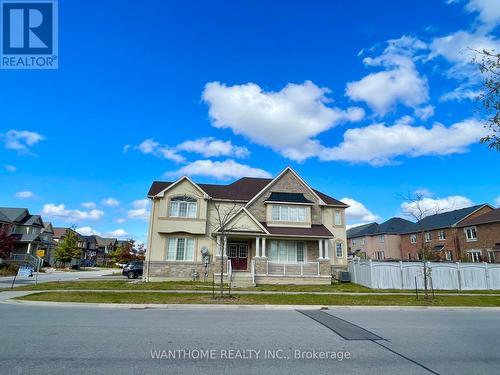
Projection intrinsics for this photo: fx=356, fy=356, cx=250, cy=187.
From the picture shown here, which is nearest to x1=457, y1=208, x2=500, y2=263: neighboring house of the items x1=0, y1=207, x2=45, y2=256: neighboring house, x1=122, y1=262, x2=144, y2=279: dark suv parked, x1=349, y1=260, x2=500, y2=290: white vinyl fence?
x1=349, y1=260, x2=500, y2=290: white vinyl fence

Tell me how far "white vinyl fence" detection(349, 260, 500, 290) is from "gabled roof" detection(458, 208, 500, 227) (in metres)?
22.2

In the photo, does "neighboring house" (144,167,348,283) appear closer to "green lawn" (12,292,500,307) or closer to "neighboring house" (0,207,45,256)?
"green lawn" (12,292,500,307)

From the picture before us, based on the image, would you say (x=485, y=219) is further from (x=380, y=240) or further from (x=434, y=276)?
(x=434, y=276)

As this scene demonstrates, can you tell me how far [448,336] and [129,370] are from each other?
7903 mm

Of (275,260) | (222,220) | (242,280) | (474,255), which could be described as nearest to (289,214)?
(275,260)

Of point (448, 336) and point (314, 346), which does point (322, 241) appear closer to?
point (448, 336)

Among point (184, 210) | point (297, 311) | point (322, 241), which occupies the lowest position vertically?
point (297, 311)

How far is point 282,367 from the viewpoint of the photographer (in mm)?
6090

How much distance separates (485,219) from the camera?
45062mm

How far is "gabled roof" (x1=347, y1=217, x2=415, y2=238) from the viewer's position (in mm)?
60188

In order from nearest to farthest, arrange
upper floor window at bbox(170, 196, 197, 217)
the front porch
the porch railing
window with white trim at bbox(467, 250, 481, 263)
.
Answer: the front porch
the porch railing
upper floor window at bbox(170, 196, 197, 217)
window with white trim at bbox(467, 250, 481, 263)

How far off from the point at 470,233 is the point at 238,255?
35295mm

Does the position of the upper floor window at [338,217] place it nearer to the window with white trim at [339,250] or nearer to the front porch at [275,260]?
the window with white trim at [339,250]

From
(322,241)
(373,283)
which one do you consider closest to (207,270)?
(322,241)
